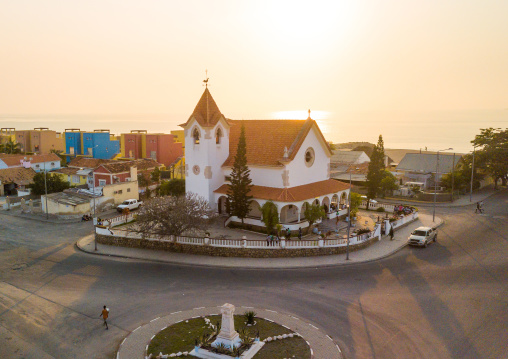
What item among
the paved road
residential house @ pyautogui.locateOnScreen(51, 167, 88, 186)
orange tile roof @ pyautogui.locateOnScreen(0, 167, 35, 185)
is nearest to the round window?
the paved road

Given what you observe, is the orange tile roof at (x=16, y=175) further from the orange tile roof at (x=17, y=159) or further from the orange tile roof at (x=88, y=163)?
the orange tile roof at (x=88, y=163)

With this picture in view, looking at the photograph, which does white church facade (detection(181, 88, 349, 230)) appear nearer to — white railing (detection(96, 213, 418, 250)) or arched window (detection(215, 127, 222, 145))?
arched window (detection(215, 127, 222, 145))

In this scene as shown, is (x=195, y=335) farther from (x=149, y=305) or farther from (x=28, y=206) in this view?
(x=28, y=206)

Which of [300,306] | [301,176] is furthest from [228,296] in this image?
[301,176]

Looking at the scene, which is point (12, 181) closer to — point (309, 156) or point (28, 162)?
point (28, 162)

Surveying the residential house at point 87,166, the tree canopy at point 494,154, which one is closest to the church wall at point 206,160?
the residential house at point 87,166

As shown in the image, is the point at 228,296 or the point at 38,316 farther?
the point at 228,296
